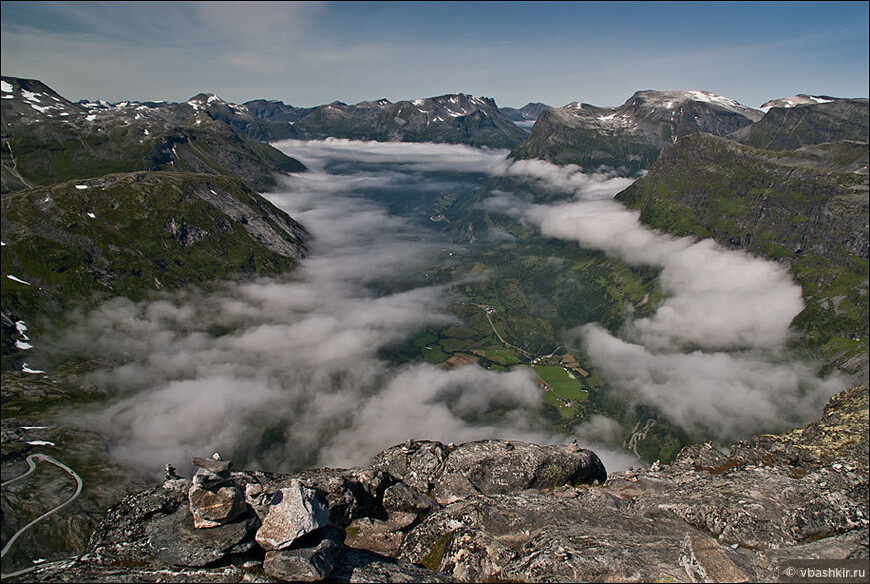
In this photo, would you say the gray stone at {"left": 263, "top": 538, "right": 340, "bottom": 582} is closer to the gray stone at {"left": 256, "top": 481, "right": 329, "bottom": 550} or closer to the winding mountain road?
the gray stone at {"left": 256, "top": 481, "right": 329, "bottom": 550}

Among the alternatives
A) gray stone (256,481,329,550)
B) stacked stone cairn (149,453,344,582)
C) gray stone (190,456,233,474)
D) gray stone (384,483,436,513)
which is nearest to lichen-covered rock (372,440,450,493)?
gray stone (384,483,436,513)

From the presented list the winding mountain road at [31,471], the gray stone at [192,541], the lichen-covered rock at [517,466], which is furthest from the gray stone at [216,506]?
the winding mountain road at [31,471]

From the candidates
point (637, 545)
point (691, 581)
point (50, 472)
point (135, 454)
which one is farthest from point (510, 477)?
point (135, 454)

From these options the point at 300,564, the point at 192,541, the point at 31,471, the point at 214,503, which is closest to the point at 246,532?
the point at 214,503

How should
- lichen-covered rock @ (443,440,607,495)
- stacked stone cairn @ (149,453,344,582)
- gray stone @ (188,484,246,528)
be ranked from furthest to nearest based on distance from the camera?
lichen-covered rock @ (443,440,607,495) → gray stone @ (188,484,246,528) → stacked stone cairn @ (149,453,344,582)

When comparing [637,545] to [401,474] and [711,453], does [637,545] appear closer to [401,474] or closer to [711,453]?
[401,474]
